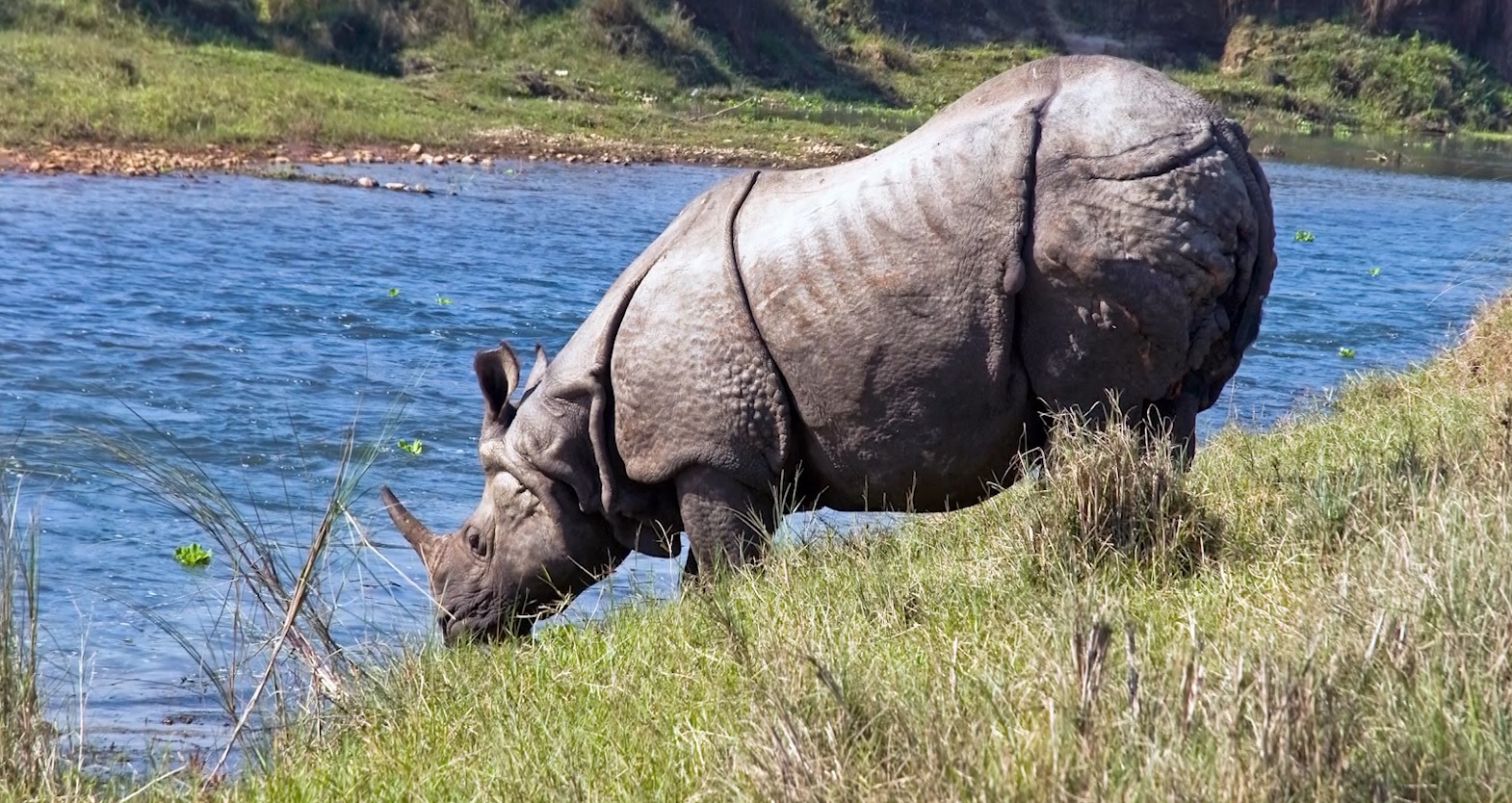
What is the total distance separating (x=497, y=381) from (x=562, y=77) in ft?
99.1

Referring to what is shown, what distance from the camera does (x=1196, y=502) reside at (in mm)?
5344

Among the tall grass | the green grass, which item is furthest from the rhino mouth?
the green grass

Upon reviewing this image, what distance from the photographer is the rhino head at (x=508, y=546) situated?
239 inches

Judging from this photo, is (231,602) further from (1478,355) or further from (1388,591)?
(1478,355)

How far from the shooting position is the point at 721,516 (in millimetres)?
5688

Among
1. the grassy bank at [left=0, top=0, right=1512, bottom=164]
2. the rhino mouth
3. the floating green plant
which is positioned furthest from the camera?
the grassy bank at [left=0, top=0, right=1512, bottom=164]

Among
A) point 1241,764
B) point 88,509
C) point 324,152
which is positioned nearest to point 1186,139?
point 1241,764

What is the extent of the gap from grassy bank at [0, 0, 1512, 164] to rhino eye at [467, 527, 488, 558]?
17.0m

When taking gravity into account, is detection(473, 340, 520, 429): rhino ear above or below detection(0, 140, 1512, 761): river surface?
above

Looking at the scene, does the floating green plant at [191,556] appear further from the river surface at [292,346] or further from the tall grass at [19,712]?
the tall grass at [19,712]

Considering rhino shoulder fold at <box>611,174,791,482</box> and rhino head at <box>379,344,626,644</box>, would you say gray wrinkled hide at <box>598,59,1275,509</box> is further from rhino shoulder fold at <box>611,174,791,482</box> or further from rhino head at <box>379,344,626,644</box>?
rhino head at <box>379,344,626,644</box>

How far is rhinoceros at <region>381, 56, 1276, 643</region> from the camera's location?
521cm

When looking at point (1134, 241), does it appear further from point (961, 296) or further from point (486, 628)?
point (486, 628)

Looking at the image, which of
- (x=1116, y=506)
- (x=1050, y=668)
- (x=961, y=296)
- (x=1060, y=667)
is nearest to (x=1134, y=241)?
(x=961, y=296)
